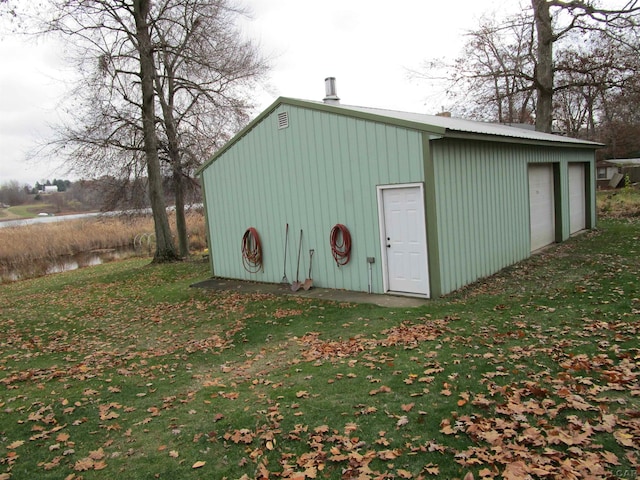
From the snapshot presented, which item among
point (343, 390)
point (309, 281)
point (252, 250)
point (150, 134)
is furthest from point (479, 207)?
point (150, 134)

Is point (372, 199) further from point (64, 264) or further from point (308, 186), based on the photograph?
point (64, 264)

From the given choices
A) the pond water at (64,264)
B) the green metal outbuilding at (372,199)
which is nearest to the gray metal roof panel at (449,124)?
the green metal outbuilding at (372,199)

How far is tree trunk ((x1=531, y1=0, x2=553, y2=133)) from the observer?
1947cm

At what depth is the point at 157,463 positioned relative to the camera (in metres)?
3.68

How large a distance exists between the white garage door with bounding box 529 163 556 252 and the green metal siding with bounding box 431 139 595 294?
1.93ft

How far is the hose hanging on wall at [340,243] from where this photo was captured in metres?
9.26

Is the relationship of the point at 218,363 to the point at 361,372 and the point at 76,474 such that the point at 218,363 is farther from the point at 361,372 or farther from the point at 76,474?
the point at 76,474

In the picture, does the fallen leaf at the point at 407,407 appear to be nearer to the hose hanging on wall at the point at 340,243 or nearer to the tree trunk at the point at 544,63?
the hose hanging on wall at the point at 340,243

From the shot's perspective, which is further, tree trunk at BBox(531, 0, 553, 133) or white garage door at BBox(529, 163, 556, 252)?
tree trunk at BBox(531, 0, 553, 133)

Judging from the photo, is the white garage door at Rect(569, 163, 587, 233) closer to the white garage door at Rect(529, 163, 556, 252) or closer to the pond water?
the white garage door at Rect(529, 163, 556, 252)

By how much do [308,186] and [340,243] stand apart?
1.47 meters

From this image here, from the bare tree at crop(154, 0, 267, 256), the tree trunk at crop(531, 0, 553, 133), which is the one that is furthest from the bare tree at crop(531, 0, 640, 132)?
the bare tree at crop(154, 0, 267, 256)

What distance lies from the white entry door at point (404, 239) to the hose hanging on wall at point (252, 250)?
360cm

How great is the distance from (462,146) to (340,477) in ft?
23.2
